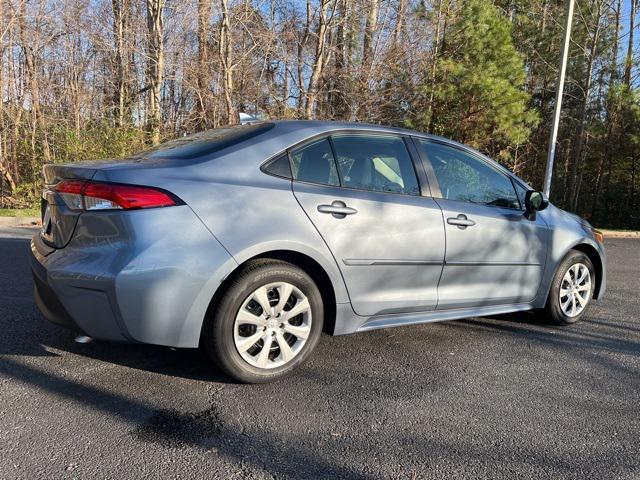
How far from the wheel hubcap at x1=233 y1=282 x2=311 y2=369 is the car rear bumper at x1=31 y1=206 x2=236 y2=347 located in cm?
26

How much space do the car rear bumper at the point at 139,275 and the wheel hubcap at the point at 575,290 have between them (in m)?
3.14

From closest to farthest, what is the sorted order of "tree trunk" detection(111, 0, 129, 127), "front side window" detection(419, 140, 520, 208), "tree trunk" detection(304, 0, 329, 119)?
"front side window" detection(419, 140, 520, 208)
"tree trunk" detection(304, 0, 329, 119)
"tree trunk" detection(111, 0, 129, 127)

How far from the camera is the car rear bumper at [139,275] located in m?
2.63

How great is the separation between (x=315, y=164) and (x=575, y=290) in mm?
2816

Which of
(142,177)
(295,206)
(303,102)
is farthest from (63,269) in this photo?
(303,102)

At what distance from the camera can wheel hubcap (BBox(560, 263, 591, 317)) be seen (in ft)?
14.7

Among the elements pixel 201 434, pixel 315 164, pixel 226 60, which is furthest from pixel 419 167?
pixel 226 60

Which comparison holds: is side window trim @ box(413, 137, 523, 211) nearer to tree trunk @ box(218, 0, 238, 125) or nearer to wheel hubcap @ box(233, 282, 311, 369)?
wheel hubcap @ box(233, 282, 311, 369)

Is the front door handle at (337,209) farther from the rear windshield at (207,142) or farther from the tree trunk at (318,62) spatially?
the tree trunk at (318,62)

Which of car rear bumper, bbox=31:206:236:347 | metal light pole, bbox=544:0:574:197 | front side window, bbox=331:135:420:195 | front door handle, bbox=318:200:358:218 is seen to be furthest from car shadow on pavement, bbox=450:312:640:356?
metal light pole, bbox=544:0:574:197

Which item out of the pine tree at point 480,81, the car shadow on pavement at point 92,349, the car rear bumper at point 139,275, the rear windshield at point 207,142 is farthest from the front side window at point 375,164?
the pine tree at point 480,81

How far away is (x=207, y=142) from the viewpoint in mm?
3314

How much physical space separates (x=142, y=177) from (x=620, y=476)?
2.75m

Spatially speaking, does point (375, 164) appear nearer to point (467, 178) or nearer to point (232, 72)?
point (467, 178)
